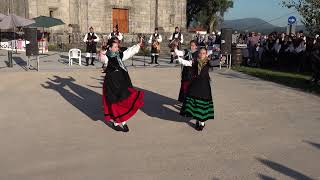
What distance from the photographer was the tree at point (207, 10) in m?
58.2

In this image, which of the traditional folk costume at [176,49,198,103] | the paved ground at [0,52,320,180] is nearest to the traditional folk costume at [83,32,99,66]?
the paved ground at [0,52,320,180]

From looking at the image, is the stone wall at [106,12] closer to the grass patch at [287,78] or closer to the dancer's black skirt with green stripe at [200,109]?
the grass patch at [287,78]

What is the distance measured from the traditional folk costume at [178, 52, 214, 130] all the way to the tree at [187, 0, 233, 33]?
50.5 meters

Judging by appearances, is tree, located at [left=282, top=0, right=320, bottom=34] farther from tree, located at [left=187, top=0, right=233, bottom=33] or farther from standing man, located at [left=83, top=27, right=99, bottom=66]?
tree, located at [left=187, top=0, right=233, bottom=33]

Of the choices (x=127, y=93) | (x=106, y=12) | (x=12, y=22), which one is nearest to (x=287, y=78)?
(x=127, y=93)

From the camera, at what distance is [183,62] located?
845 centimetres

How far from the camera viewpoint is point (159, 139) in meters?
7.54

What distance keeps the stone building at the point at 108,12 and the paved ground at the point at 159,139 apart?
79.0ft

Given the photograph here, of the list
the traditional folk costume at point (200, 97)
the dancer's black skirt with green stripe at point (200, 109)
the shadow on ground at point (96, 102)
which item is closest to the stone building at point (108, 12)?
the shadow on ground at point (96, 102)

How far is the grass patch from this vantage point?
1370cm

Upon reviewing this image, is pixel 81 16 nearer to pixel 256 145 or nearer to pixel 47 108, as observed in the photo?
pixel 47 108

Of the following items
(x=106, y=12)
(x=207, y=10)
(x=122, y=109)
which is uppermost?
(x=207, y=10)

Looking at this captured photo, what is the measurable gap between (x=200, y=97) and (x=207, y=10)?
52.8 m

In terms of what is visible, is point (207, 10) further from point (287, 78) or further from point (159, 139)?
point (159, 139)
